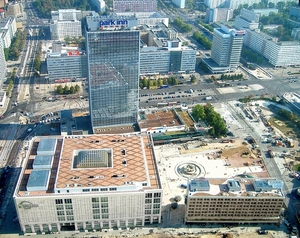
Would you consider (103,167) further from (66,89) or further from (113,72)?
(66,89)

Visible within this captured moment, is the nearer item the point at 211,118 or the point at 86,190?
the point at 86,190

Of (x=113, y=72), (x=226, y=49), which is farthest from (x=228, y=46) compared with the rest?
(x=113, y=72)

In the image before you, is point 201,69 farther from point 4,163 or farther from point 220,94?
point 4,163

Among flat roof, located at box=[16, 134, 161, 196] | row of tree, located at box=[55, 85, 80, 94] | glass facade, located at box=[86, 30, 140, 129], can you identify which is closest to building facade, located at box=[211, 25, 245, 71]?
glass facade, located at box=[86, 30, 140, 129]

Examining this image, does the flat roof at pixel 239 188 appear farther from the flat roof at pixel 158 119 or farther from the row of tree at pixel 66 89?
the row of tree at pixel 66 89

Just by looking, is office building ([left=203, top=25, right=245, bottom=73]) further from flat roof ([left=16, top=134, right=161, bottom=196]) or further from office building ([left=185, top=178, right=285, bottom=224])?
office building ([left=185, top=178, right=285, bottom=224])

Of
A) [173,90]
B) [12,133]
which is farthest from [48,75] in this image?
[173,90]

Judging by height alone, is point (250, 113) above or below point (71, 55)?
below
